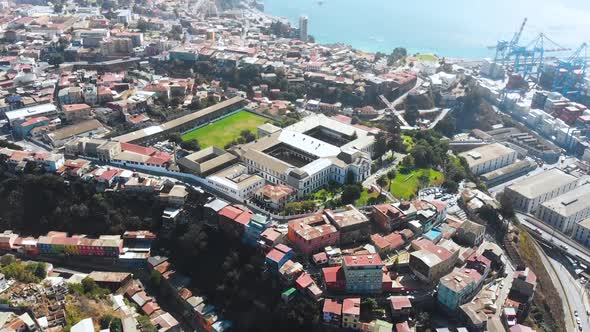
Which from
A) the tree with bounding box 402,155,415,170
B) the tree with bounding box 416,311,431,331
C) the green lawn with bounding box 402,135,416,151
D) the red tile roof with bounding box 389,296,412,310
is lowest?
the tree with bounding box 416,311,431,331

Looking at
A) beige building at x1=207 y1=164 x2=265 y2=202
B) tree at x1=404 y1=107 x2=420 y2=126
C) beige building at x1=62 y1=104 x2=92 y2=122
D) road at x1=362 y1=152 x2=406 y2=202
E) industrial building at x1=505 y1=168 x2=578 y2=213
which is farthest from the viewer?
tree at x1=404 y1=107 x2=420 y2=126

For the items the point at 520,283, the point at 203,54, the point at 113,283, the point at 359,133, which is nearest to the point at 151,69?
the point at 203,54

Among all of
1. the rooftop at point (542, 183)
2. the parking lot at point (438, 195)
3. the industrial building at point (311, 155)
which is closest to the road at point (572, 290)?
the rooftop at point (542, 183)

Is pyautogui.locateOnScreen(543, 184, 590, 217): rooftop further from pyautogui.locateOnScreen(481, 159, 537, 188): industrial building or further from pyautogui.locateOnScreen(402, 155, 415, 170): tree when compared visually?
pyautogui.locateOnScreen(402, 155, 415, 170): tree

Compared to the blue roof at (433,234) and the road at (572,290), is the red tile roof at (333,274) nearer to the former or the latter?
→ the blue roof at (433,234)

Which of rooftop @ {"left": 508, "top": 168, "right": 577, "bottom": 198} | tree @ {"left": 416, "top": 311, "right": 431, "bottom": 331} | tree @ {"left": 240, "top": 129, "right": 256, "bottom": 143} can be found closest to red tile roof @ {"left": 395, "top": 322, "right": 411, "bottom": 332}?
tree @ {"left": 416, "top": 311, "right": 431, "bottom": 331}

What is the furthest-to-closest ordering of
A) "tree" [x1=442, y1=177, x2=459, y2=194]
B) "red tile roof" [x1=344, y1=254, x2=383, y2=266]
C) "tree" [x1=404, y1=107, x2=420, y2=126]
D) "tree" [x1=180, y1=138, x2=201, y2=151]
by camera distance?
"tree" [x1=404, y1=107, x2=420, y2=126] < "tree" [x1=180, y1=138, x2=201, y2=151] < "tree" [x1=442, y1=177, x2=459, y2=194] < "red tile roof" [x1=344, y1=254, x2=383, y2=266]

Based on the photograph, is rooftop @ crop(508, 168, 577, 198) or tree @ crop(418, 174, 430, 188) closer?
tree @ crop(418, 174, 430, 188)
